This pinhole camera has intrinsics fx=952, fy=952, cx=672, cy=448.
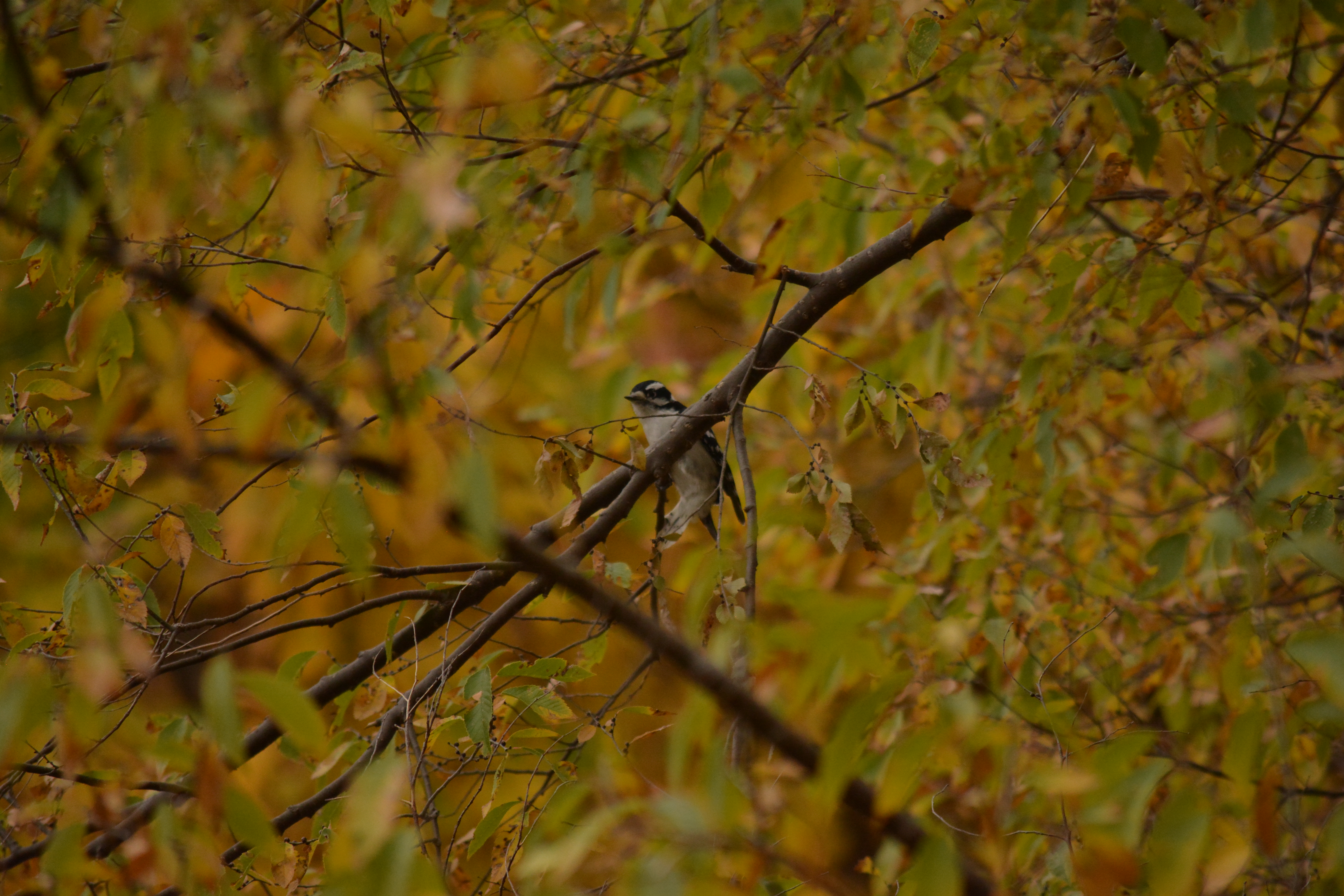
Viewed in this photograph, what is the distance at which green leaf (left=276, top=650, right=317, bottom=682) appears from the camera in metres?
2.34

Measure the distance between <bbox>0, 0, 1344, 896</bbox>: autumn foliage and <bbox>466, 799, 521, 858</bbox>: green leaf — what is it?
0.02 meters

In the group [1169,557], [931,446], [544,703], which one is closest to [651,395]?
[931,446]

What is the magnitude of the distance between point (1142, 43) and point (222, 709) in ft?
6.06

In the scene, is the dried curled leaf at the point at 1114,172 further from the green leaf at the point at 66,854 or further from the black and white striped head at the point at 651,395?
the black and white striped head at the point at 651,395

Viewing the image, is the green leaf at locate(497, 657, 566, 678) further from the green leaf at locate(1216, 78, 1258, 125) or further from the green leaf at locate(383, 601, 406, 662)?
the green leaf at locate(1216, 78, 1258, 125)

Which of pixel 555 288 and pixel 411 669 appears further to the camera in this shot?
pixel 411 669

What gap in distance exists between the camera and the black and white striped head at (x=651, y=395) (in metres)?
5.49

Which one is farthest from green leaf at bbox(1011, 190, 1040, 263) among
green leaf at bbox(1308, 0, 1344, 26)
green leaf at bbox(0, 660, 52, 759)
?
green leaf at bbox(0, 660, 52, 759)

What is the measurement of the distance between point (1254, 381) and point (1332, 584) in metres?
1.63

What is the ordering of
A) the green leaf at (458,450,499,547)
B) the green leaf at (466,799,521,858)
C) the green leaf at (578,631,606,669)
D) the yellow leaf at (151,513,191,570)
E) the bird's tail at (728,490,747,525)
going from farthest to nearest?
the bird's tail at (728,490,747,525)
the green leaf at (578,631,606,669)
the yellow leaf at (151,513,191,570)
the green leaf at (466,799,521,858)
the green leaf at (458,450,499,547)

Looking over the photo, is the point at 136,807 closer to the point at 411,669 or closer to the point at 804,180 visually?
the point at 411,669

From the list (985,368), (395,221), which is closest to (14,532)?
(395,221)

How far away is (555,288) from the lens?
266 centimetres

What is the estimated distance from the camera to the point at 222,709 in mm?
1012
